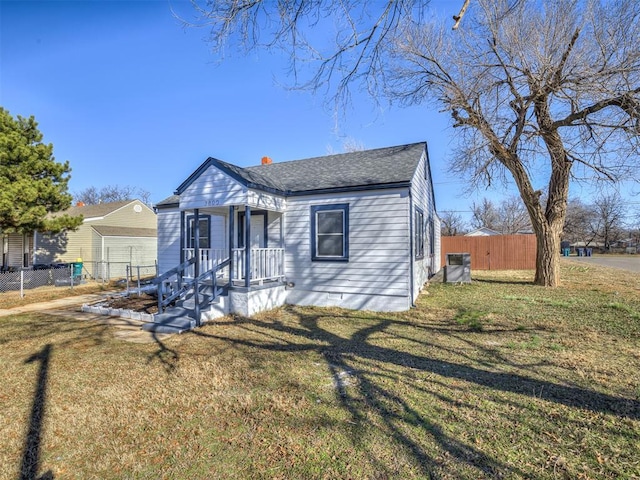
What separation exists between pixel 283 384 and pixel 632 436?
3.39 metres

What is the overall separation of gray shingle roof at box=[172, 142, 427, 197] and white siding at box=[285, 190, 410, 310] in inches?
14.1

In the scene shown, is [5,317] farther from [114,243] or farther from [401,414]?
[114,243]

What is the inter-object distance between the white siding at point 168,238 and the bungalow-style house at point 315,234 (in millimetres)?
1659

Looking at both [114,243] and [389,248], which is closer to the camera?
[389,248]

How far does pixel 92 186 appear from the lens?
5641cm

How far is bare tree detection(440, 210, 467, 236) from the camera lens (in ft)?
160

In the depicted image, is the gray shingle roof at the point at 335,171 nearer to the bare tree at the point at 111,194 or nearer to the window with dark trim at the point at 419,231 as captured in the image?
the window with dark trim at the point at 419,231

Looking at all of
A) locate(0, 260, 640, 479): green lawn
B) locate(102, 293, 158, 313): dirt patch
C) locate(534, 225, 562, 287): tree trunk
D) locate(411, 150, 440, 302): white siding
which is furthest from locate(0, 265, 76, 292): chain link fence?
locate(534, 225, 562, 287): tree trunk

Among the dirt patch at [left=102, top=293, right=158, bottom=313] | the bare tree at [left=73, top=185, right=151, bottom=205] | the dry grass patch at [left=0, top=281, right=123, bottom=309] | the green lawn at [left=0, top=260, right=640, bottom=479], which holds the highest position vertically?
the bare tree at [left=73, top=185, right=151, bottom=205]

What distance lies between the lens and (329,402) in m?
3.65

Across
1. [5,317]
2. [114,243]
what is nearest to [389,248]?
[5,317]

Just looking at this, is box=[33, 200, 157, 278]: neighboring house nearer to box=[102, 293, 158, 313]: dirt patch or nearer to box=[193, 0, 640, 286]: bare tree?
box=[102, 293, 158, 313]: dirt patch

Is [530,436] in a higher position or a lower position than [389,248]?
lower

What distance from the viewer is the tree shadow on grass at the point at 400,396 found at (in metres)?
2.73
